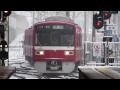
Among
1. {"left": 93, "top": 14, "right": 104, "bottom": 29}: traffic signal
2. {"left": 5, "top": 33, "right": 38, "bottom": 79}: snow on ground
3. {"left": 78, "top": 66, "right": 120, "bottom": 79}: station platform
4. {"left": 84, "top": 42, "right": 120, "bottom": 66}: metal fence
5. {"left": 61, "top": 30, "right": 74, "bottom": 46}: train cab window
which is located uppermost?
{"left": 93, "top": 14, "right": 104, "bottom": 29}: traffic signal

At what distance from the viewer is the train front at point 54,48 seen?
19328 mm

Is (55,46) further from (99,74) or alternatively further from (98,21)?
(99,74)

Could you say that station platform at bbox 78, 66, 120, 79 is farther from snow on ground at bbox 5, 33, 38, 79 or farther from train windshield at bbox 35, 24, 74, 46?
snow on ground at bbox 5, 33, 38, 79

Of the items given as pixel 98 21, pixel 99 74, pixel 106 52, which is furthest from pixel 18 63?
pixel 99 74

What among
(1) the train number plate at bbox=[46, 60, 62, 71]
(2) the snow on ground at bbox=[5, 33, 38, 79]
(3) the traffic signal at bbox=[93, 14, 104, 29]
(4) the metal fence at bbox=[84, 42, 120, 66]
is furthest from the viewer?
(2) the snow on ground at bbox=[5, 33, 38, 79]

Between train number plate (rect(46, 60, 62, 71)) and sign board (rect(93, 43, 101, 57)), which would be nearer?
sign board (rect(93, 43, 101, 57))

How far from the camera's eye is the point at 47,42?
19688 millimetres

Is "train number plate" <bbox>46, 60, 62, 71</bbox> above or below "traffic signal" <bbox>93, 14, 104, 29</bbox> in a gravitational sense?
below

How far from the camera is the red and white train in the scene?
19.3m

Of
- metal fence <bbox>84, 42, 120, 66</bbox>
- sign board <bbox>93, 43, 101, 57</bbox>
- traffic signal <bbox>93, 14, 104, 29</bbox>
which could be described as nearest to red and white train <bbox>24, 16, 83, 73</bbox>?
metal fence <bbox>84, 42, 120, 66</bbox>

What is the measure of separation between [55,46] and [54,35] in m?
0.61

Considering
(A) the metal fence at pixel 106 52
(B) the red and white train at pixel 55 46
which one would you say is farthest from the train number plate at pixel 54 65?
(A) the metal fence at pixel 106 52

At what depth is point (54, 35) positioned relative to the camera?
781 inches
